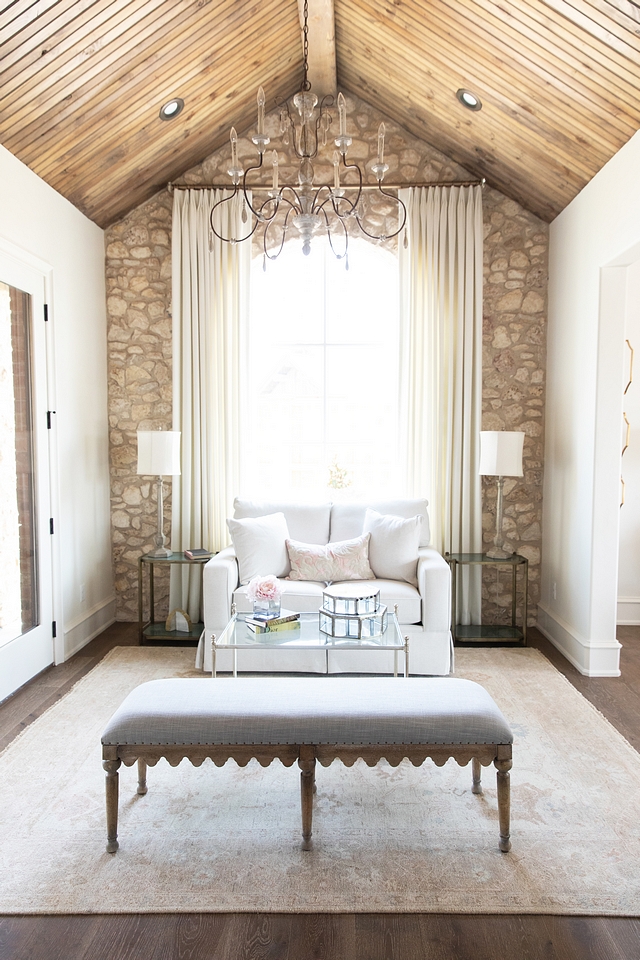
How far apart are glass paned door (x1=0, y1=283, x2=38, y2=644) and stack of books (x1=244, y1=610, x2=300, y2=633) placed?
1.41 m

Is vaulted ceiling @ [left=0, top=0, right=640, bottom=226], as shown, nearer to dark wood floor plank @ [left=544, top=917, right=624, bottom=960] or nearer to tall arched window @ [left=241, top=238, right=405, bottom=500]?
tall arched window @ [left=241, top=238, right=405, bottom=500]

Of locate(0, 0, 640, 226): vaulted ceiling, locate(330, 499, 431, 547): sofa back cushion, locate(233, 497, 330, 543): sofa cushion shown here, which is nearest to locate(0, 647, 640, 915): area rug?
locate(330, 499, 431, 547): sofa back cushion

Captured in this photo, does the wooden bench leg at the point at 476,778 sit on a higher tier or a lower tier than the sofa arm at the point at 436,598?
lower

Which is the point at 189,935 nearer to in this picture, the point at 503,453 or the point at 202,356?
the point at 503,453

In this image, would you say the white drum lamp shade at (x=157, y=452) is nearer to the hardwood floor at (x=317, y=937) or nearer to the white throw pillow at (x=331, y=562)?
the white throw pillow at (x=331, y=562)

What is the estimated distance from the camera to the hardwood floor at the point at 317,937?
194 centimetres

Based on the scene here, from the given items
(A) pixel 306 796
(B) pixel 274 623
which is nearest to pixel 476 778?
(A) pixel 306 796

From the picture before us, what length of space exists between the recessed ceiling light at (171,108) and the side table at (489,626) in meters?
3.39

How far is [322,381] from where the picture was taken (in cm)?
542

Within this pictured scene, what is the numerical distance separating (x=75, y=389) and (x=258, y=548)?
1.64 metres

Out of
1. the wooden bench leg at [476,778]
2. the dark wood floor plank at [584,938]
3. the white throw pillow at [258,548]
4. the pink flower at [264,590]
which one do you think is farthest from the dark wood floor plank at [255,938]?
the white throw pillow at [258,548]

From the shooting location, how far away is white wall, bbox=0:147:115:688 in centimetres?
406

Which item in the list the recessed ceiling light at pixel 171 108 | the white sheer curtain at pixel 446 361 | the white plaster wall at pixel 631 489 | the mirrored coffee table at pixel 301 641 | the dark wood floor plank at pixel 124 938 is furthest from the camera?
the white plaster wall at pixel 631 489

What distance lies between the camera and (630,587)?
17.6 feet
